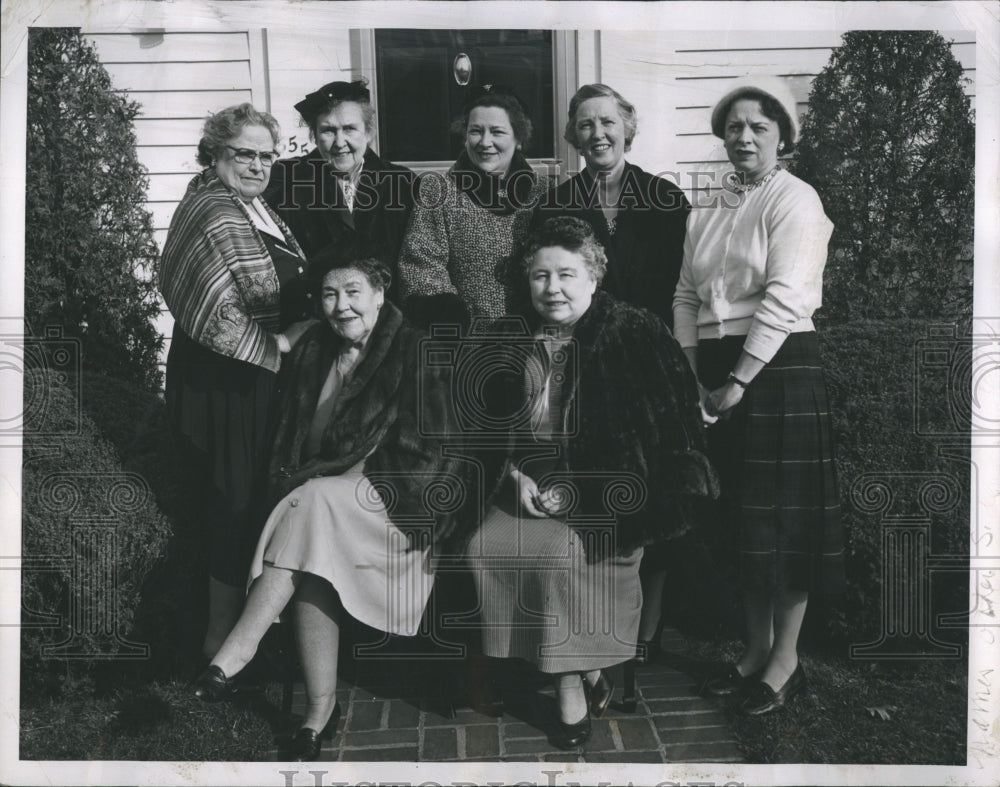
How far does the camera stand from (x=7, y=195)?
4.26 metres

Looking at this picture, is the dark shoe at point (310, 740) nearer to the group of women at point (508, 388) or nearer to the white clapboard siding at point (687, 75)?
the group of women at point (508, 388)

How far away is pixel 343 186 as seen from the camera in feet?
13.6

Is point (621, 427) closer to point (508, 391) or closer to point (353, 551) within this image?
point (508, 391)

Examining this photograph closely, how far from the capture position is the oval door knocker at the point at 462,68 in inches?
162

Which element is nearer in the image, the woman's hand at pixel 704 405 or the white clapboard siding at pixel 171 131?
the woman's hand at pixel 704 405

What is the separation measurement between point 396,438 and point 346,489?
0.32 m

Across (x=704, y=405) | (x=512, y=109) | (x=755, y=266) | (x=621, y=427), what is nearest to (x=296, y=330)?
(x=512, y=109)

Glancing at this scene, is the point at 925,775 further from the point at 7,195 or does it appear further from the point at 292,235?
the point at 7,195

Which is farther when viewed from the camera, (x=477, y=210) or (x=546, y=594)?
(x=477, y=210)

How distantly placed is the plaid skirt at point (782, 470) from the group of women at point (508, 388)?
0.01 meters

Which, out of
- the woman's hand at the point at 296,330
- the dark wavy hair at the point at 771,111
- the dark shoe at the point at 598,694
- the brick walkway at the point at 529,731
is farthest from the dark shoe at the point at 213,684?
the dark wavy hair at the point at 771,111

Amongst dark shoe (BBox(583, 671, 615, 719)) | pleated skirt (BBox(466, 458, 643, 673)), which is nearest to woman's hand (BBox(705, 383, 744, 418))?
pleated skirt (BBox(466, 458, 643, 673))

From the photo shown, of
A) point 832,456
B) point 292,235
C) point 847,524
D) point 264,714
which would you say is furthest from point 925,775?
point 292,235

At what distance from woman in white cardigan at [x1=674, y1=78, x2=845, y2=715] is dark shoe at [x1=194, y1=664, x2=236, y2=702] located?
2.38 metres
